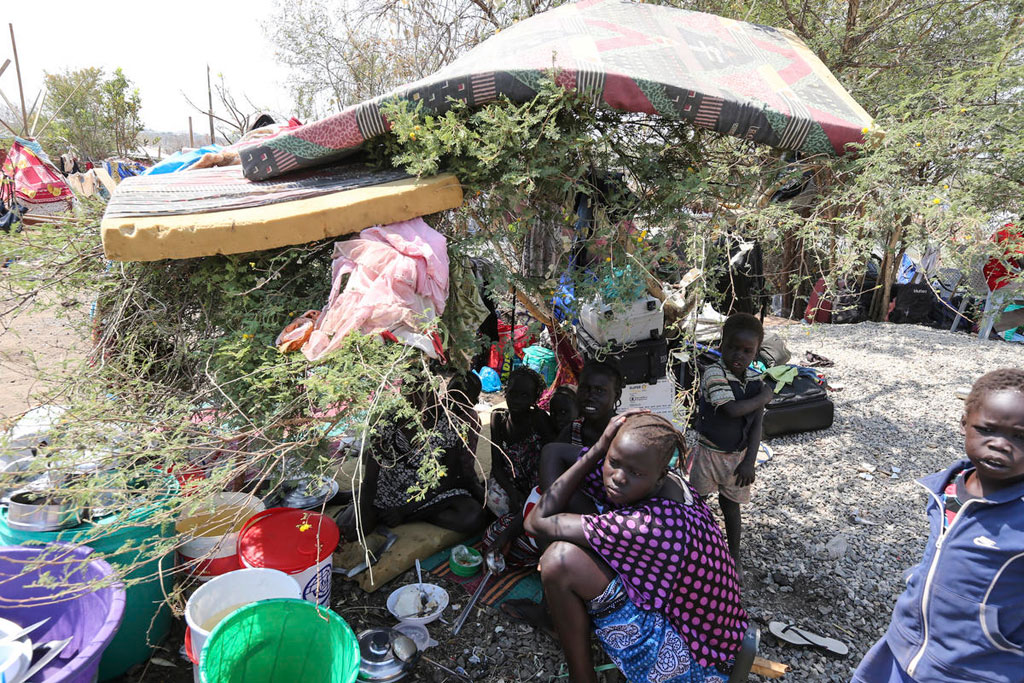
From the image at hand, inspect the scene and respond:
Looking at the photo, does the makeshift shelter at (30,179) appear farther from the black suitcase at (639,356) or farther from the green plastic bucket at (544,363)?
the black suitcase at (639,356)

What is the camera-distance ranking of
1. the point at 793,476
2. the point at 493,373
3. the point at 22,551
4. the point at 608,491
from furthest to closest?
1. the point at 493,373
2. the point at 793,476
3. the point at 608,491
4. the point at 22,551

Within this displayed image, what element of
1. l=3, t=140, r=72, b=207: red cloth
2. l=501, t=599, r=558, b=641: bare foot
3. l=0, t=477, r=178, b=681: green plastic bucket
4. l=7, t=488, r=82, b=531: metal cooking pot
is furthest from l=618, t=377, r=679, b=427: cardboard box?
l=3, t=140, r=72, b=207: red cloth

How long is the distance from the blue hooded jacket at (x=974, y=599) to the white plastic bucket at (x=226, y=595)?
89.6 inches

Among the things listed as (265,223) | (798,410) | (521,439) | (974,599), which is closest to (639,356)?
(521,439)

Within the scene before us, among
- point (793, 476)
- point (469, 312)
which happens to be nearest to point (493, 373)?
point (793, 476)

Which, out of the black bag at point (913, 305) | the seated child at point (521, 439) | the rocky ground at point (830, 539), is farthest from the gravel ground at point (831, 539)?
the black bag at point (913, 305)

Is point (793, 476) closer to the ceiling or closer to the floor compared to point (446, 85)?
closer to the floor

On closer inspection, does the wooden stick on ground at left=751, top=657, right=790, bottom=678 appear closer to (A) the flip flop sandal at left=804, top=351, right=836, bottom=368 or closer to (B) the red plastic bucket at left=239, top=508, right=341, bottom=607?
(B) the red plastic bucket at left=239, top=508, right=341, bottom=607

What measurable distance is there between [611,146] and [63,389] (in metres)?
2.66

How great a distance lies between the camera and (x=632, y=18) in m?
2.83

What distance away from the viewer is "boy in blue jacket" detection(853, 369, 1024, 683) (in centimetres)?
165

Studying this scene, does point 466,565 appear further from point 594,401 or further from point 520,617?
point 594,401

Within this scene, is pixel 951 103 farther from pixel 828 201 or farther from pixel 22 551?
pixel 22 551

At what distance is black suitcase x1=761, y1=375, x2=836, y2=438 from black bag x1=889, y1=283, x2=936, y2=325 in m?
5.53
